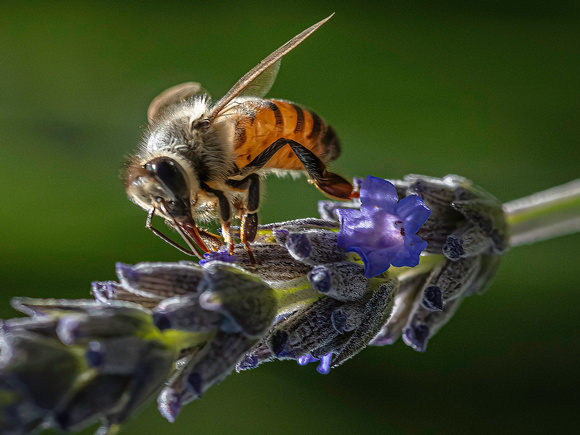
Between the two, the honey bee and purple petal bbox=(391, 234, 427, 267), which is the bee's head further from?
purple petal bbox=(391, 234, 427, 267)

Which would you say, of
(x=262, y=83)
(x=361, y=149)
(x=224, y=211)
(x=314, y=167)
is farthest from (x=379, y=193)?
(x=361, y=149)

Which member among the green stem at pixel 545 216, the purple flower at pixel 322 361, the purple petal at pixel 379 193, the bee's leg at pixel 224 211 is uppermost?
the purple petal at pixel 379 193

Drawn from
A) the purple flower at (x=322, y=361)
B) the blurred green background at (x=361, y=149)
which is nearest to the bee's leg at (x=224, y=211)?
the purple flower at (x=322, y=361)

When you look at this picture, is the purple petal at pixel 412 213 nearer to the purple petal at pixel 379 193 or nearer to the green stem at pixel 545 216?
the purple petal at pixel 379 193

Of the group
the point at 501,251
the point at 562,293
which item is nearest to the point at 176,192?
the point at 501,251

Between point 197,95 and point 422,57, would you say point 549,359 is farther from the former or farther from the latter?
point 197,95

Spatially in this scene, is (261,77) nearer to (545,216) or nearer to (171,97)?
(171,97)
